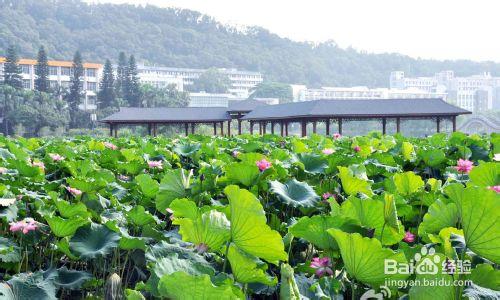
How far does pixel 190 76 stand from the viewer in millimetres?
95188

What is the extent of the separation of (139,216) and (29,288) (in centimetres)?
40

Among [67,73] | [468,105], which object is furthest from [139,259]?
[468,105]

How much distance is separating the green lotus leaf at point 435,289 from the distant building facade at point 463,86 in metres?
104

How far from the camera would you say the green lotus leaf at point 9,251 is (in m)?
1.37

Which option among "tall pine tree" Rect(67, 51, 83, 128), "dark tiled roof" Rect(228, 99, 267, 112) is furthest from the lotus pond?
"tall pine tree" Rect(67, 51, 83, 128)

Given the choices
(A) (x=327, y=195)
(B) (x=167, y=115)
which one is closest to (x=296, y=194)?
(A) (x=327, y=195)

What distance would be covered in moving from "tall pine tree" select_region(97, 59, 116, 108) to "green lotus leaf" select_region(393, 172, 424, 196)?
5337 centimetres

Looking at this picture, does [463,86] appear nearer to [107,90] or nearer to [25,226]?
[107,90]

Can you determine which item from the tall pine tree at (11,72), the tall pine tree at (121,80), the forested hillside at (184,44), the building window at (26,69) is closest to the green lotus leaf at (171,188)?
the tall pine tree at (11,72)

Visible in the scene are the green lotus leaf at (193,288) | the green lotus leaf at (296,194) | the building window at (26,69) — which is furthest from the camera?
the building window at (26,69)

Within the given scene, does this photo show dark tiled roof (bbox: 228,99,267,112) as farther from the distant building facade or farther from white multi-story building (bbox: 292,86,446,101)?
the distant building facade

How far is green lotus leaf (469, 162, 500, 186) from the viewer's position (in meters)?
1.45

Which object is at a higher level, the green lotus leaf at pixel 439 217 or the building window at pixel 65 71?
the building window at pixel 65 71

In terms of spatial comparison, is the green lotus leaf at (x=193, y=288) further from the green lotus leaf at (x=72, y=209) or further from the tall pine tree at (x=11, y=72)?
the tall pine tree at (x=11, y=72)
